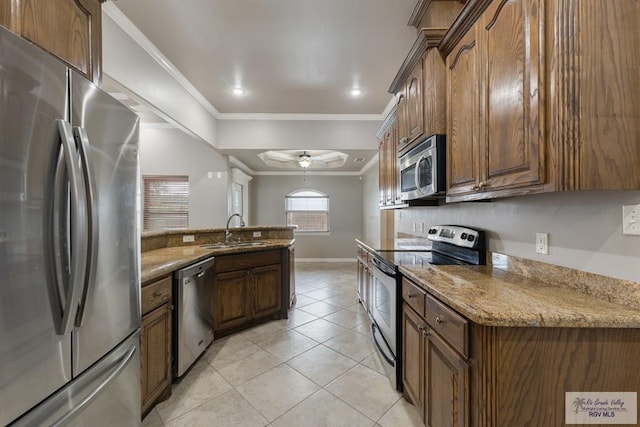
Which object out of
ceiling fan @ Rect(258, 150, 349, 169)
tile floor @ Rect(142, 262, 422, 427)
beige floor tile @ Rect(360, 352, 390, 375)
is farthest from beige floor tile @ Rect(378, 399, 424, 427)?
ceiling fan @ Rect(258, 150, 349, 169)

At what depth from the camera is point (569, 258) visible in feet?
4.21

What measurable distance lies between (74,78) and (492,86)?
1856 mm

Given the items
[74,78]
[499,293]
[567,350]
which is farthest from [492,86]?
[74,78]

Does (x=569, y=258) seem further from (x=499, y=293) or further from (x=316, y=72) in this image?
(x=316, y=72)

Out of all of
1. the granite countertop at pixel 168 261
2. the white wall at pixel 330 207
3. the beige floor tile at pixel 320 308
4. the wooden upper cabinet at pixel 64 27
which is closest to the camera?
the wooden upper cabinet at pixel 64 27

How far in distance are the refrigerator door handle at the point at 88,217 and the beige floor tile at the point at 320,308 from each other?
285 cm

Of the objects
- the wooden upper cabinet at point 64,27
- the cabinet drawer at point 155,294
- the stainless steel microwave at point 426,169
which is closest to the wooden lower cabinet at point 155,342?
the cabinet drawer at point 155,294

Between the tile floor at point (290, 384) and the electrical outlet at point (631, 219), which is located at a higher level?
the electrical outlet at point (631, 219)

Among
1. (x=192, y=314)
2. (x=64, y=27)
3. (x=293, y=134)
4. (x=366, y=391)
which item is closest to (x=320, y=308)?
(x=366, y=391)

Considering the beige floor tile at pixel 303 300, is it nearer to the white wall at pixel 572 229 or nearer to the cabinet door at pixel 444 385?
the cabinet door at pixel 444 385

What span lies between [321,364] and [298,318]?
1081 mm

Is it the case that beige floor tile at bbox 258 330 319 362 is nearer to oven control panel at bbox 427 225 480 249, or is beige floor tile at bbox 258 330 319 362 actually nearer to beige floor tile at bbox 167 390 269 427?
beige floor tile at bbox 167 390 269 427

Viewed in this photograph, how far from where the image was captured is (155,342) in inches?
68.7

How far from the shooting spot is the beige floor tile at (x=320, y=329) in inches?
113
